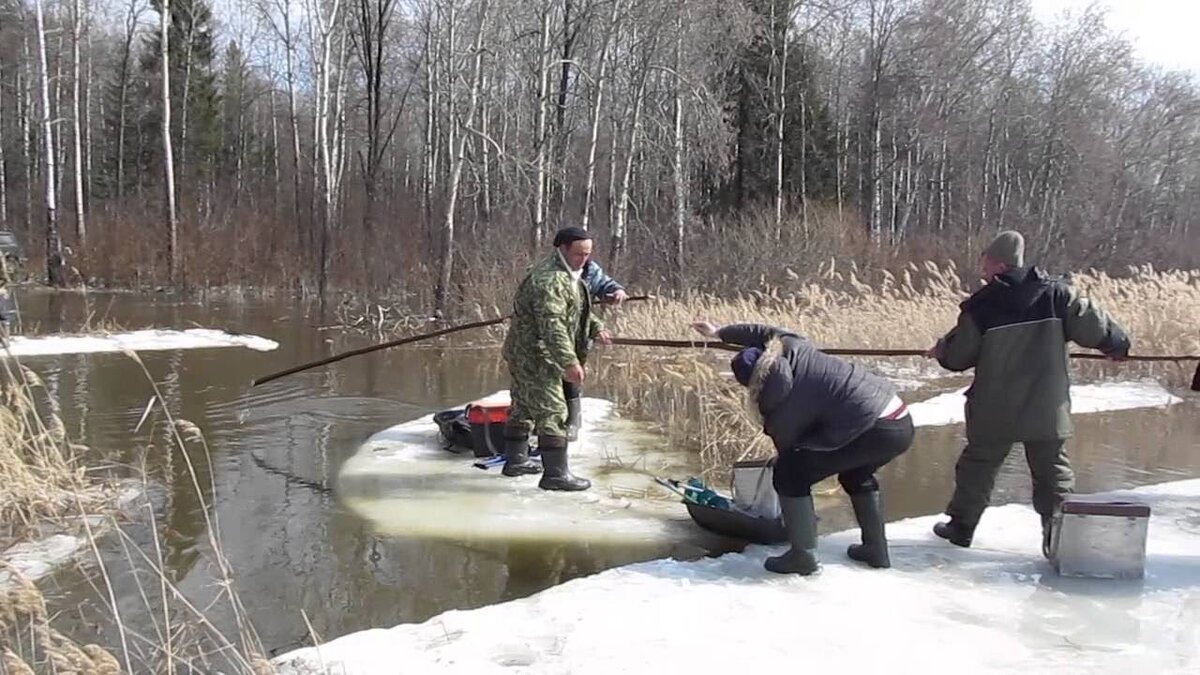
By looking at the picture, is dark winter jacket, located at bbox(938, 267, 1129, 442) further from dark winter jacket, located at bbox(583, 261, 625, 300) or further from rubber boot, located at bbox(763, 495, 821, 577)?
dark winter jacket, located at bbox(583, 261, 625, 300)

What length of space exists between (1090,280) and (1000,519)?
794 centimetres

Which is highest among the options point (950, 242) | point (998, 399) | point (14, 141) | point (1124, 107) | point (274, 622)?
point (1124, 107)

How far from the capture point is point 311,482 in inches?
258

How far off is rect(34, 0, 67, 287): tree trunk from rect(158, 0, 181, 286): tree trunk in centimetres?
222

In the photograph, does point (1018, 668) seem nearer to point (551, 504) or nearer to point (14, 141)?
point (551, 504)

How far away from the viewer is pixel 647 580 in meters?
4.53

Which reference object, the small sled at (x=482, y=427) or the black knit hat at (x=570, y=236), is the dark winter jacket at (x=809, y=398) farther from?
the small sled at (x=482, y=427)

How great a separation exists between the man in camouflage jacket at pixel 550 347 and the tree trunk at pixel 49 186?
18.2 m

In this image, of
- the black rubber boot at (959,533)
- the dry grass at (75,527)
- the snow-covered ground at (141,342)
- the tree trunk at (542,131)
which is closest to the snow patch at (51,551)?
the dry grass at (75,527)

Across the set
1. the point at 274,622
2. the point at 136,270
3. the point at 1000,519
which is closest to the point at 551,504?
the point at 274,622

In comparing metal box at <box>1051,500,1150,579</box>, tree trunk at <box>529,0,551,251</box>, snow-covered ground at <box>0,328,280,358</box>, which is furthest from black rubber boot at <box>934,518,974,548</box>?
tree trunk at <box>529,0,551,251</box>

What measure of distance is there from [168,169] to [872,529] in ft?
68.1

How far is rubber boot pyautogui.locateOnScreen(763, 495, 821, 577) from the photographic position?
4539 mm

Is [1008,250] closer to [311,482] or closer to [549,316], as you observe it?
[549,316]
